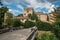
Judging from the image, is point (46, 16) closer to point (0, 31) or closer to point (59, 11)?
point (59, 11)

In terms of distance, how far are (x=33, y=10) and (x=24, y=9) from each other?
6889mm

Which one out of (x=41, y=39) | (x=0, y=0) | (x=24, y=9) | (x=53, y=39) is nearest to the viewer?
(x=0, y=0)

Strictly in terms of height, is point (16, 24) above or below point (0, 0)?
below

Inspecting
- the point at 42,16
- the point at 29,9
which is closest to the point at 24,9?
the point at 29,9

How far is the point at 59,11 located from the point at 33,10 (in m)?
47.4

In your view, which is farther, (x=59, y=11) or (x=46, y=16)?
(x=46, y=16)

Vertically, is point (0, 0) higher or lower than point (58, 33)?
higher

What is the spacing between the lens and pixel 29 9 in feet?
402

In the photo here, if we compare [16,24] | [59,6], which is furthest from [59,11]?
[16,24]

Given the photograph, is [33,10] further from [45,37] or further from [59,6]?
[45,37]

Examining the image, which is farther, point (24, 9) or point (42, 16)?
point (24, 9)

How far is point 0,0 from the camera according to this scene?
1602 centimetres

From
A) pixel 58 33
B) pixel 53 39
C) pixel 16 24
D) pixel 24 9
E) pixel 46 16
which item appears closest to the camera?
pixel 53 39

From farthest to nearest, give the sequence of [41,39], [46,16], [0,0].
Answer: [46,16] < [41,39] < [0,0]
